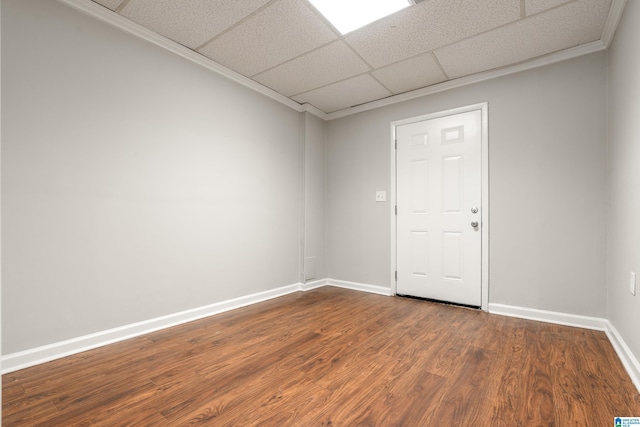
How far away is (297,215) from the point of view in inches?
157

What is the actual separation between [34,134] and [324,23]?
2.15 m

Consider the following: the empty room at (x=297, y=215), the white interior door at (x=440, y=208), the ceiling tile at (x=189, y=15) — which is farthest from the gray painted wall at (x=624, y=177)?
the ceiling tile at (x=189, y=15)

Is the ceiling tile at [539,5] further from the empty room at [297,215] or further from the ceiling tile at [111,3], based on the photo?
the ceiling tile at [111,3]

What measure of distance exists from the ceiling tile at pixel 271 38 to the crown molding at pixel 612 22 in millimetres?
1957

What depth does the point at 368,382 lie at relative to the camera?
5.81ft

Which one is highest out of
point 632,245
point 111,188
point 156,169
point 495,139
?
point 495,139

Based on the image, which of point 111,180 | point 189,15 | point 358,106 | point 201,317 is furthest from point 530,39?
point 201,317

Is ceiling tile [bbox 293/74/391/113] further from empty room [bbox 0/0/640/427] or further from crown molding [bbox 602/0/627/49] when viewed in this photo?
crown molding [bbox 602/0/627/49]

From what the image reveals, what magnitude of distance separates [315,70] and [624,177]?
265 cm

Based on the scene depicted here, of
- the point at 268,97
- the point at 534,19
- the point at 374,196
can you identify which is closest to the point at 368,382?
the point at 374,196

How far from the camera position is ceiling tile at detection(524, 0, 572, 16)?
2.12 meters

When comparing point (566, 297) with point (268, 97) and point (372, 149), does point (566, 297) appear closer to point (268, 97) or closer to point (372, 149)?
point (372, 149)

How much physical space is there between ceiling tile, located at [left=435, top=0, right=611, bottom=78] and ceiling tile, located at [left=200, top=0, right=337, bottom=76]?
1.15 metres

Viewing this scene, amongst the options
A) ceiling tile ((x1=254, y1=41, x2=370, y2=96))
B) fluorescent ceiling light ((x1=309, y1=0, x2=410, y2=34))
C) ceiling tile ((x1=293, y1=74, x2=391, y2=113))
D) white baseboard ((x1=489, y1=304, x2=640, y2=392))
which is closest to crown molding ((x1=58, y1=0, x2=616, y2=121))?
ceiling tile ((x1=293, y1=74, x2=391, y2=113))
